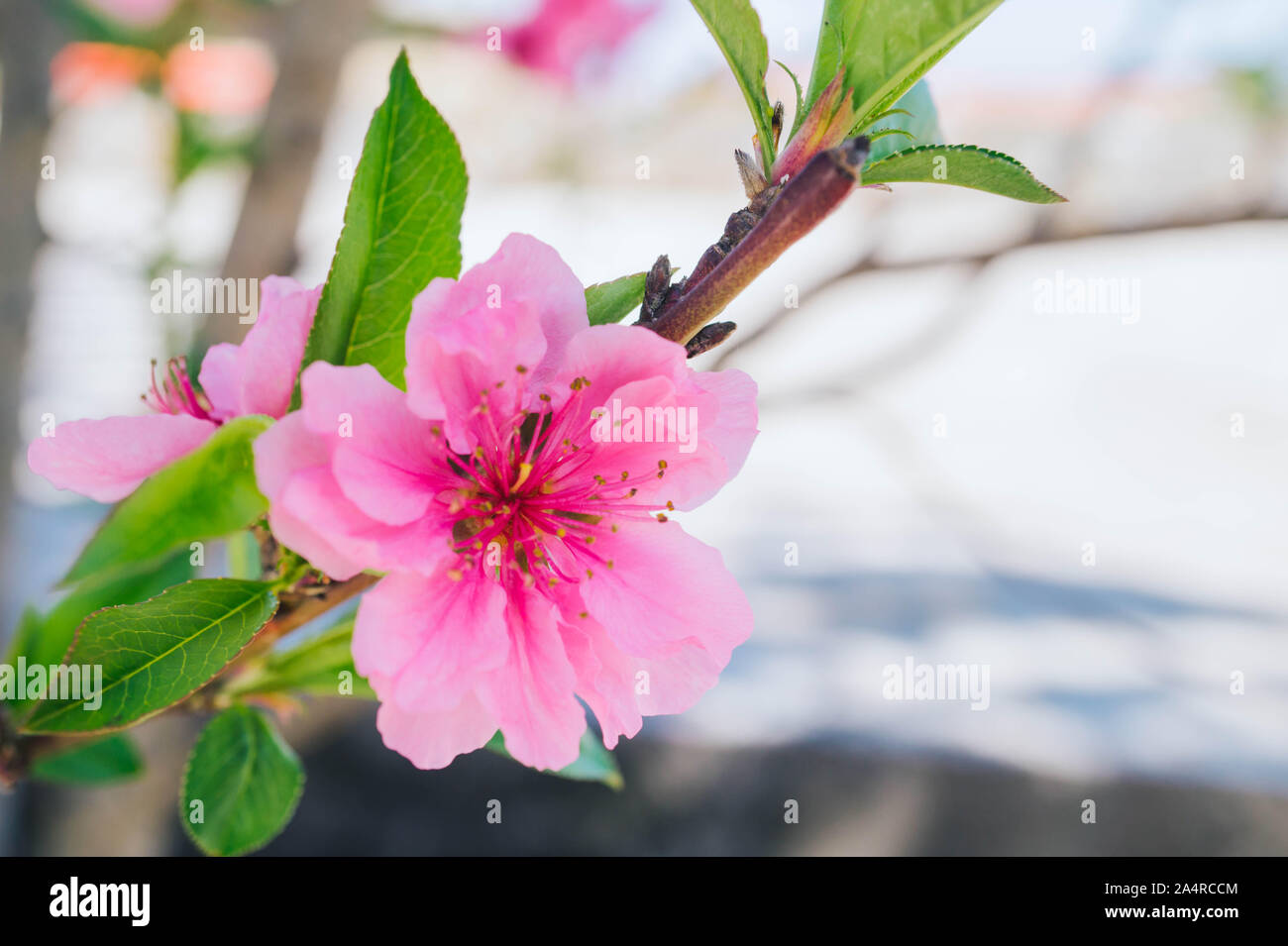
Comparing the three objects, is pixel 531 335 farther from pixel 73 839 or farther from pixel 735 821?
pixel 735 821

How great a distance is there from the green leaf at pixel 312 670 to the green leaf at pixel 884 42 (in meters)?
0.38

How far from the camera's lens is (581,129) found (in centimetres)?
177

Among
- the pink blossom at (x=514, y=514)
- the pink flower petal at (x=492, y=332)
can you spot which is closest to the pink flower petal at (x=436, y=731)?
the pink blossom at (x=514, y=514)

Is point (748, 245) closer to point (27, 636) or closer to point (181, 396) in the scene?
point (181, 396)

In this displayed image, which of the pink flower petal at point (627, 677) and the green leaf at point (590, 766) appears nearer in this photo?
the pink flower petal at point (627, 677)

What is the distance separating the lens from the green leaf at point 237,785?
58 centimetres

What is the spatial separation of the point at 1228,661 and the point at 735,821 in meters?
1.31

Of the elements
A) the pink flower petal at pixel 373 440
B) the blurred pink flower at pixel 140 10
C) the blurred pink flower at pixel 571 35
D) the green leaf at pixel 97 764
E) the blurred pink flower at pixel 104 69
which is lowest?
the green leaf at pixel 97 764

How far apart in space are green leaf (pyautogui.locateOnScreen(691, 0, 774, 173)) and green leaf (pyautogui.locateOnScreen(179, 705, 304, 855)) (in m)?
0.43

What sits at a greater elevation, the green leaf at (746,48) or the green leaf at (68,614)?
the green leaf at (746,48)

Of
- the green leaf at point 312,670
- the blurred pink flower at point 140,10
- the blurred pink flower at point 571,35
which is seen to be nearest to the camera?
the green leaf at point 312,670

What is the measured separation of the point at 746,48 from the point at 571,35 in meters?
1.55

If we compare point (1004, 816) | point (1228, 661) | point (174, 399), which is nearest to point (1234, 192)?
point (174, 399)

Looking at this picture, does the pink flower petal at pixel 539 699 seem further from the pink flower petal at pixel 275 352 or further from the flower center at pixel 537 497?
the pink flower petal at pixel 275 352
